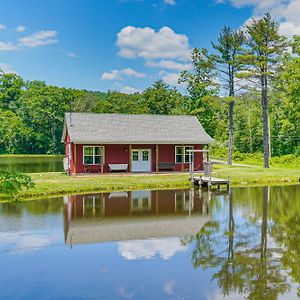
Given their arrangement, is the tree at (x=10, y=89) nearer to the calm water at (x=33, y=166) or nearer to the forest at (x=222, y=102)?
the forest at (x=222, y=102)

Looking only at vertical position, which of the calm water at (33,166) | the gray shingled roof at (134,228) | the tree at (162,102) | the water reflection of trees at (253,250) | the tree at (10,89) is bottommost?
the water reflection of trees at (253,250)

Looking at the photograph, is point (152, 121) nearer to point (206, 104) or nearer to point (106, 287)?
point (206, 104)

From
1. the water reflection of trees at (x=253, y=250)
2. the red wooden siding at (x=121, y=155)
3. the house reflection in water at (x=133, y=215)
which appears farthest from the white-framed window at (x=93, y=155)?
the water reflection of trees at (x=253, y=250)

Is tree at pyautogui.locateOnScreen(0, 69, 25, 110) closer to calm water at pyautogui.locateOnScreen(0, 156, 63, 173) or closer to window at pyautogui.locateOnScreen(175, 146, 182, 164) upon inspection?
calm water at pyautogui.locateOnScreen(0, 156, 63, 173)

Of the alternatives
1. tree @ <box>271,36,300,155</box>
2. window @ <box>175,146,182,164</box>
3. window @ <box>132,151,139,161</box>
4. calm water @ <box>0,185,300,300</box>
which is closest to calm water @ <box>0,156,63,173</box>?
window @ <box>132,151,139,161</box>

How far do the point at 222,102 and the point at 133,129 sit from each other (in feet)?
41.3

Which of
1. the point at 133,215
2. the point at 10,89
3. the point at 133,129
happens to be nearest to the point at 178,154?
the point at 133,129

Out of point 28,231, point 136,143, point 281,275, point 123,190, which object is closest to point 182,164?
point 136,143

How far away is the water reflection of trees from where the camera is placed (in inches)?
382

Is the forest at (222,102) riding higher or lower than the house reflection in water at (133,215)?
higher

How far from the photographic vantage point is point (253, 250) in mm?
12359

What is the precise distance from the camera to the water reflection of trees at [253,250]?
9703mm

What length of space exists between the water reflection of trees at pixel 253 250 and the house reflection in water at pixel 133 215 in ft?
3.81

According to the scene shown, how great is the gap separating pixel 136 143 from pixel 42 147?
161 ft
